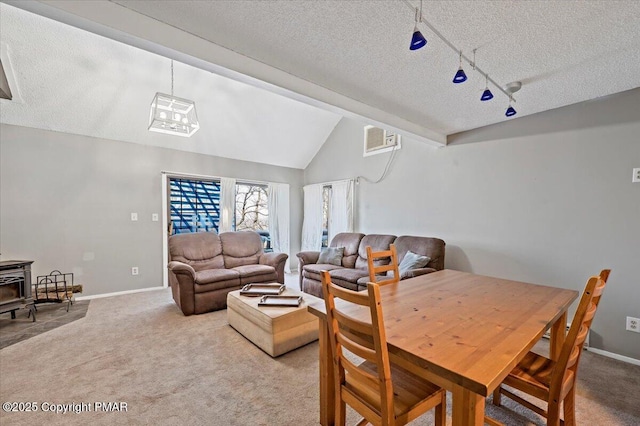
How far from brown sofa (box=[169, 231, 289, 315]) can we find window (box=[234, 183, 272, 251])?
4.20 ft

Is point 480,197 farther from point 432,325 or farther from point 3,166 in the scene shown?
point 3,166

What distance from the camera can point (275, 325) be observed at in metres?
2.36

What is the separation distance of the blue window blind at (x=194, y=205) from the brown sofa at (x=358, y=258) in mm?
2104

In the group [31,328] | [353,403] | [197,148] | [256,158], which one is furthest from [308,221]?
[353,403]

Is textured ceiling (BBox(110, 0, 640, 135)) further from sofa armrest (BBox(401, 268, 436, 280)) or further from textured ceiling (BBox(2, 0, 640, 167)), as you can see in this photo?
sofa armrest (BBox(401, 268, 436, 280))

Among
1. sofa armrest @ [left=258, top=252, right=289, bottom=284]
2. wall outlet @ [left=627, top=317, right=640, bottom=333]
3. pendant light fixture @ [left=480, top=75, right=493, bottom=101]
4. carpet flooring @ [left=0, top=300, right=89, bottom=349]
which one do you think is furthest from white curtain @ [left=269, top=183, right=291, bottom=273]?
wall outlet @ [left=627, top=317, right=640, bottom=333]

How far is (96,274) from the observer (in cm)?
406

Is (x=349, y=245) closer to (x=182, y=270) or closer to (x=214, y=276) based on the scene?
(x=214, y=276)

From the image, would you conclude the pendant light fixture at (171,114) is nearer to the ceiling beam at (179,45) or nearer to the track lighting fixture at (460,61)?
the ceiling beam at (179,45)

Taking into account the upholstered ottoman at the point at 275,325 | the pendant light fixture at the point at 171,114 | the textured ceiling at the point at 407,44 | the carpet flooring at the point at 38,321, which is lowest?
the carpet flooring at the point at 38,321

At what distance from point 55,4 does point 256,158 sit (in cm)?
428

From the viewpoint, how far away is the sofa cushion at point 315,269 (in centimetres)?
407

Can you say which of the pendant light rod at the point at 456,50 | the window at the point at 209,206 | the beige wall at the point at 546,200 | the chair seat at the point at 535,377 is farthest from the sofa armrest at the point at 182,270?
the pendant light rod at the point at 456,50

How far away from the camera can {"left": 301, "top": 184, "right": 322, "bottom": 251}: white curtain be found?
5766mm
